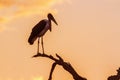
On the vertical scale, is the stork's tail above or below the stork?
below

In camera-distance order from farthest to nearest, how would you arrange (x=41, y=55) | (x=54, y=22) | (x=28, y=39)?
(x=54, y=22) → (x=28, y=39) → (x=41, y=55)

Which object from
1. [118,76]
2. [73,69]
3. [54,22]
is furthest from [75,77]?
[54,22]

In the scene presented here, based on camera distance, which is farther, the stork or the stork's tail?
the stork

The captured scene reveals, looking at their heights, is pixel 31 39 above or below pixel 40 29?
below

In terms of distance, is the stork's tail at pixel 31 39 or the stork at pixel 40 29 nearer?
the stork's tail at pixel 31 39

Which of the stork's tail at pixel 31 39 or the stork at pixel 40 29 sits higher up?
the stork at pixel 40 29

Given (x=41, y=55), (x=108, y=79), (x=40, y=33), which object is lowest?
(x=108, y=79)

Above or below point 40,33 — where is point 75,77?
below

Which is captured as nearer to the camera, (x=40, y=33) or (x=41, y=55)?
(x=41, y=55)

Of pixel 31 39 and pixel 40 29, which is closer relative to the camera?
pixel 31 39

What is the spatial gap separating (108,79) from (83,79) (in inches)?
46.5

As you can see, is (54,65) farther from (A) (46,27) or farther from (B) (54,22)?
(B) (54,22)

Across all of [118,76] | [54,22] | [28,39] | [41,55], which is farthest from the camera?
[54,22]

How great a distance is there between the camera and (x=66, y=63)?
70.8 feet
